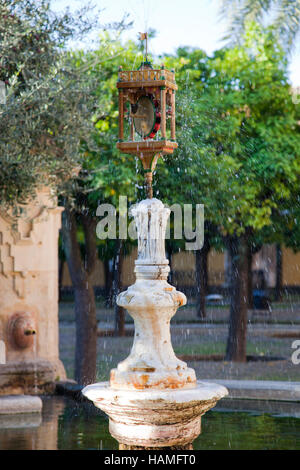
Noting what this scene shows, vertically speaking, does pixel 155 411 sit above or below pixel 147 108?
below

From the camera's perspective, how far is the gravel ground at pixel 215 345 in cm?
1534

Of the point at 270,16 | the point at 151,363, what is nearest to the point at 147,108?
the point at 151,363

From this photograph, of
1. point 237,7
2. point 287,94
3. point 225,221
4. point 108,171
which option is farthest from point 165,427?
point 237,7

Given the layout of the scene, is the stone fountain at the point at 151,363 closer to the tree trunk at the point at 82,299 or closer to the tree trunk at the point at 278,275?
the tree trunk at the point at 82,299

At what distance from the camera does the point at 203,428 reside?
27.3 feet

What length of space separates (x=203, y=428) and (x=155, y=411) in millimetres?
2965

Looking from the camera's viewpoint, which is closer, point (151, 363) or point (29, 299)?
point (151, 363)

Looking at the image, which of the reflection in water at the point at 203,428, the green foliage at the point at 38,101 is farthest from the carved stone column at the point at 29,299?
the reflection in water at the point at 203,428

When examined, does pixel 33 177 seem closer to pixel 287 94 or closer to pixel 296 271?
pixel 287 94

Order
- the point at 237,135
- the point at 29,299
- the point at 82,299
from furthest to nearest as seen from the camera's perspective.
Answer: the point at 237,135 → the point at 82,299 → the point at 29,299

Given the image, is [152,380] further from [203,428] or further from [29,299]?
[29,299]

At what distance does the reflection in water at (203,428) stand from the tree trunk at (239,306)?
280 inches

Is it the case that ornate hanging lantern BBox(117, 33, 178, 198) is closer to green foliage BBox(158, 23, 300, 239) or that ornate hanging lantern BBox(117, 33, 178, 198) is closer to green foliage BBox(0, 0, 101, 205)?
green foliage BBox(0, 0, 101, 205)

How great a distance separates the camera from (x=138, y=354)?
5777 mm
